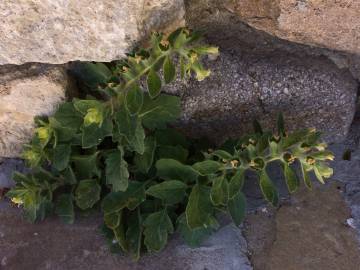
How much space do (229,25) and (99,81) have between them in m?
0.43

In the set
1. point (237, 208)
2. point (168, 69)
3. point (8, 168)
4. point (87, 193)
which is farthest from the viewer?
point (8, 168)

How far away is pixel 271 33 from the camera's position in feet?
5.24

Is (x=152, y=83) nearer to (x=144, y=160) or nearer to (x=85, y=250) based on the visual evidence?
(x=144, y=160)

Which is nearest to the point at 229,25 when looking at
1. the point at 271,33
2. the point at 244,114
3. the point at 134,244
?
the point at 271,33

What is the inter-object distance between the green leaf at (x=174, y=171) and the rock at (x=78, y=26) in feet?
1.09

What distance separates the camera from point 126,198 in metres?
1.64

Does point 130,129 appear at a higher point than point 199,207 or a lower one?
higher

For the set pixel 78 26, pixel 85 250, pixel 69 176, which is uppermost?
pixel 78 26

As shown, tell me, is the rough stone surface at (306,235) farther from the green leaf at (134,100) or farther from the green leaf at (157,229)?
the green leaf at (134,100)

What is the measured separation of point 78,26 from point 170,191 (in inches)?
20.7

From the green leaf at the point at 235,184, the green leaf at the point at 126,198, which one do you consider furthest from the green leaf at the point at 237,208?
the green leaf at the point at 126,198

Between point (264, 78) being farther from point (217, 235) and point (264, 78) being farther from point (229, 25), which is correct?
point (217, 235)

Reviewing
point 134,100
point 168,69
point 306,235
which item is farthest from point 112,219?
point 306,235

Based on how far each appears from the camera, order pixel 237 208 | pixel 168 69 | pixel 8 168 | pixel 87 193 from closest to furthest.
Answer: pixel 168 69, pixel 237 208, pixel 87 193, pixel 8 168
